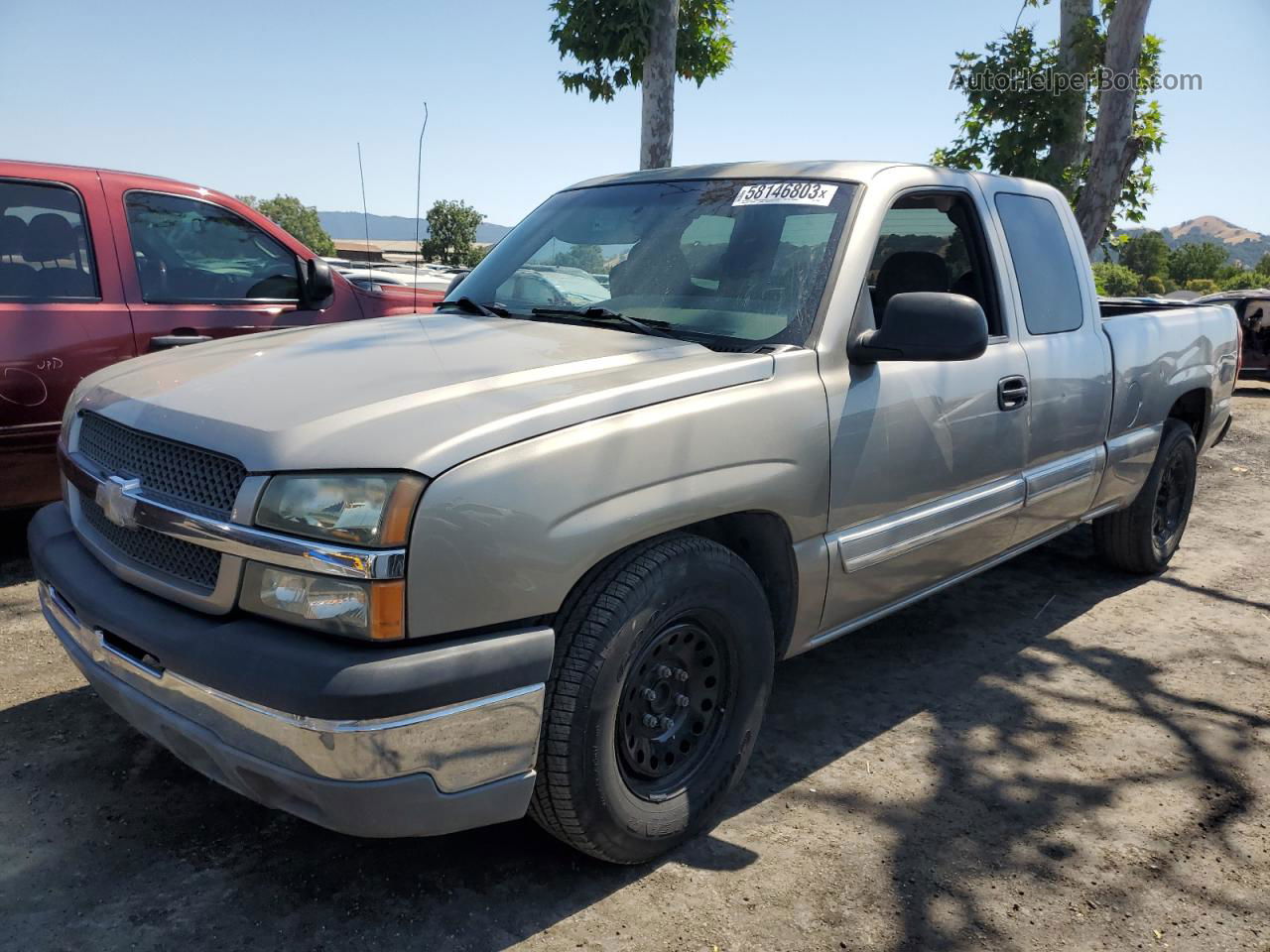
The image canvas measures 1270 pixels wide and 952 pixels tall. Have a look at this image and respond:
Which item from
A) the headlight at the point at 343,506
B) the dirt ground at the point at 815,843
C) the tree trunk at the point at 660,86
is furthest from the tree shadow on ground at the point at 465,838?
the tree trunk at the point at 660,86

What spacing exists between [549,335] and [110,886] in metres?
1.86

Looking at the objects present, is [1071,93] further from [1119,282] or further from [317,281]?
[1119,282]

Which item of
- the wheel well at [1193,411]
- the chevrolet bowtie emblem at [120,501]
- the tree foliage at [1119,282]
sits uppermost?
the chevrolet bowtie emblem at [120,501]

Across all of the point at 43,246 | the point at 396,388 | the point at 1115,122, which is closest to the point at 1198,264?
the point at 1115,122

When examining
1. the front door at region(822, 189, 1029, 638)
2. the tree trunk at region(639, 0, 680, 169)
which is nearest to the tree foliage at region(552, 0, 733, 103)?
the tree trunk at region(639, 0, 680, 169)

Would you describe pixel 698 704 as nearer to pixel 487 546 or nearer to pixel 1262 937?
pixel 487 546

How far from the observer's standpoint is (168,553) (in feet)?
7.79

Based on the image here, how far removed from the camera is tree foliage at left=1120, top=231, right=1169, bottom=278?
58250 mm

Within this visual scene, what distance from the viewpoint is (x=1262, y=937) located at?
99.2 inches

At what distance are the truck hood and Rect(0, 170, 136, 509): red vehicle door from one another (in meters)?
1.73

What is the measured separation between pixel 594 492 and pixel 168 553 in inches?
39.9

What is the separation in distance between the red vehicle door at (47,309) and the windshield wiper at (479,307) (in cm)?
191

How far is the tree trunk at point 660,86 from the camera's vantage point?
10219 mm

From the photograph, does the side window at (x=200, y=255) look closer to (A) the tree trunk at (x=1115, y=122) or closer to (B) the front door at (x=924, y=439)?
(B) the front door at (x=924, y=439)
